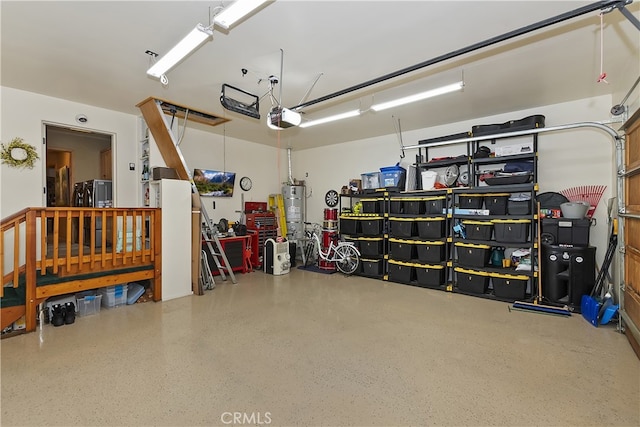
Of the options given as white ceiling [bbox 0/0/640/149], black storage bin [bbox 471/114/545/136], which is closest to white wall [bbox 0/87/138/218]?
white ceiling [bbox 0/0/640/149]

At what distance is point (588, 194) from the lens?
4566 millimetres

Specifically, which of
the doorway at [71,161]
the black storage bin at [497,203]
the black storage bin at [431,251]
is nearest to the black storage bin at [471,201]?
the black storage bin at [497,203]

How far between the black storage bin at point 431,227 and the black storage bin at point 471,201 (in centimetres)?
42

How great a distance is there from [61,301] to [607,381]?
5818 mm

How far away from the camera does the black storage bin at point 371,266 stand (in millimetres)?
5973

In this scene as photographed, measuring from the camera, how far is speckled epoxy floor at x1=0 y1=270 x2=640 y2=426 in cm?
203

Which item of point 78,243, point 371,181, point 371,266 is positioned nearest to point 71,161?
point 78,243

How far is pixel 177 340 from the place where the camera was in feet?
10.2

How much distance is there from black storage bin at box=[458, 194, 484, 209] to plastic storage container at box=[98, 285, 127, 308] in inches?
220

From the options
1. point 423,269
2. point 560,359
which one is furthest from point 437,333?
point 423,269

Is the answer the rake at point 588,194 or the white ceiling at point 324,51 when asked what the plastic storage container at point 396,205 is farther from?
the rake at point 588,194

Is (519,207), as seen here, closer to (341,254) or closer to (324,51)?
(341,254)

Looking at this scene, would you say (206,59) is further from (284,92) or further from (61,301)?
(61,301)

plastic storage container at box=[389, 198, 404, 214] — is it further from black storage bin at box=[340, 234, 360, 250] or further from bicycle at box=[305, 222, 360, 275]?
bicycle at box=[305, 222, 360, 275]
